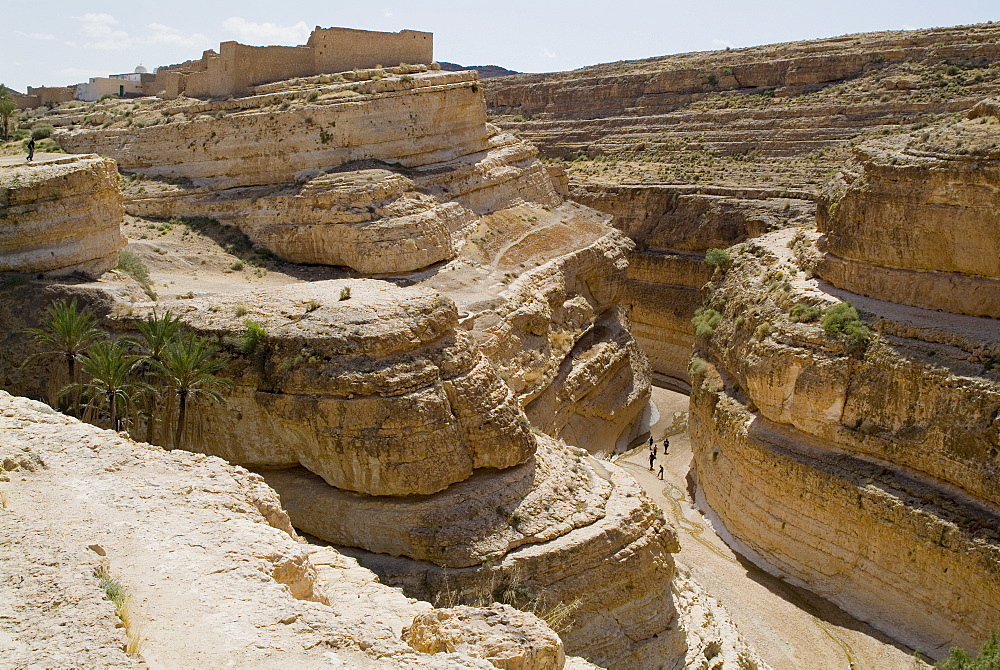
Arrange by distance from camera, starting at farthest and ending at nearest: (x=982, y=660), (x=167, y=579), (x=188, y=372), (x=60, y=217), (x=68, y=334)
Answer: (x=60, y=217), (x=68, y=334), (x=188, y=372), (x=982, y=660), (x=167, y=579)

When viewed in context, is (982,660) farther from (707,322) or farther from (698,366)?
(707,322)

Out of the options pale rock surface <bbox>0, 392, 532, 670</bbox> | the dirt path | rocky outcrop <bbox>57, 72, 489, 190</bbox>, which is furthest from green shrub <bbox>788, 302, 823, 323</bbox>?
pale rock surface <bbox>0, 392, 532, 670</bbox>

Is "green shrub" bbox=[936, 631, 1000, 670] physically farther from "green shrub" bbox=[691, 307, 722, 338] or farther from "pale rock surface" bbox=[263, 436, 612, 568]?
"green shrub" bbox=[691, 307, 722, 338]

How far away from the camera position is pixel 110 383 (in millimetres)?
15055

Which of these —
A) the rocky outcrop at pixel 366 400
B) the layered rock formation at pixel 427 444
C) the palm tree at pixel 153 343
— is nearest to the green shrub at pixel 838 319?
the layered rock formation at pixel 427 444

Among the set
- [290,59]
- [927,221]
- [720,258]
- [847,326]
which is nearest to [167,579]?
[847,326]

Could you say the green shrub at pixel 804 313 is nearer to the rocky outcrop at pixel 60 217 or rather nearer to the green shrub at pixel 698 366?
the green shrub at pixel 698 366

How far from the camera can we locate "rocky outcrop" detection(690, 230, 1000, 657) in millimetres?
19094

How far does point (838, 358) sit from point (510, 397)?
858 cm

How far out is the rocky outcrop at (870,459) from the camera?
1909 cm

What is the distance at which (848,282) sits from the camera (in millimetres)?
24031

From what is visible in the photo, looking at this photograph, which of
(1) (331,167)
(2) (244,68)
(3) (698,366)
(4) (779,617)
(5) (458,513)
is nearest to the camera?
(5) (458,513)

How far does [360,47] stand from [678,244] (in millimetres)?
14999

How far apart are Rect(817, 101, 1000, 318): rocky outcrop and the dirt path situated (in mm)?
7125
